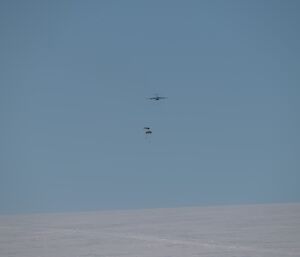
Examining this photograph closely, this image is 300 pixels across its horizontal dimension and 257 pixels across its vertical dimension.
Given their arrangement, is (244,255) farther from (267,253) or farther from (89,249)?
(89,249)

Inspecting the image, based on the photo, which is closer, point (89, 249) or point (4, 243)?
point (89, 249)

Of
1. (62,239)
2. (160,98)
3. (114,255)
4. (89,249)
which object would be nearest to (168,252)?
(114,255)

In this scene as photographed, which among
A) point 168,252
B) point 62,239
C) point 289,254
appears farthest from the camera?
point 62,239

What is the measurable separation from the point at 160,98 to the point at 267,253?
41.4 metres

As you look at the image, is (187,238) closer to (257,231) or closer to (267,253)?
(257,231)

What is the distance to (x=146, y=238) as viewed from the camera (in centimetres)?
4688

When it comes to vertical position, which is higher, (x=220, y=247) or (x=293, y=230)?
(x=293, y=230)

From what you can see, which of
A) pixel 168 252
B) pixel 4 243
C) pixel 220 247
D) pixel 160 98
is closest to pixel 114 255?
pixel 168 252

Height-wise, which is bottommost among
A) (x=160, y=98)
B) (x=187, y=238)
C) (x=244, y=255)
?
(x=244, y=255)

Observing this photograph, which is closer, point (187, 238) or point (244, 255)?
point (244, 255)

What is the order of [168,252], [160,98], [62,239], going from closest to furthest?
[168,252]
[62,239]
[160,98]

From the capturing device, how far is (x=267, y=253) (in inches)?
1373

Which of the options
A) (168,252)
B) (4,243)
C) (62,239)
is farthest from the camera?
(62,239)

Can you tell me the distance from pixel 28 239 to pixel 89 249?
40.2 feet
